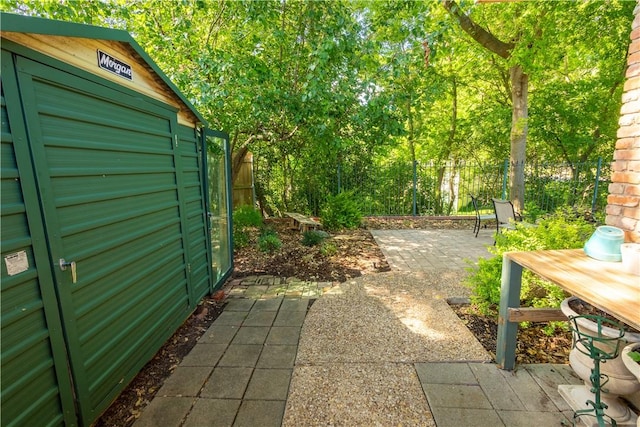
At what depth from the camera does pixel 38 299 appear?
4.97 feet

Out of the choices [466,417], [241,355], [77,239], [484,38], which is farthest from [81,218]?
[484,38]

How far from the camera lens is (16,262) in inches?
55.4

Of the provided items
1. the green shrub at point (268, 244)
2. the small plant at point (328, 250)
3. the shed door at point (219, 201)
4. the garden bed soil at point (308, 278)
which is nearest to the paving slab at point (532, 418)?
the garden bed soil at point (308, 278)

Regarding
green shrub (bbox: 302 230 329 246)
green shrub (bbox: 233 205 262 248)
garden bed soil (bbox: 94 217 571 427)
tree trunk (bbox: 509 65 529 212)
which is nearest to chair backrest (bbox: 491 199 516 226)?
tree trunk (bbox: 509 65 529 212)

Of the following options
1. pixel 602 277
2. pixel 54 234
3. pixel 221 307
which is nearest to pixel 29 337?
pixel 54 234

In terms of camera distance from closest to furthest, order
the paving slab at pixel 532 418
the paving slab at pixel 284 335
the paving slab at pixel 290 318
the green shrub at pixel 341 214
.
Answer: the paving slab at pixel 532 418
the paving slab at pixel 284 335
the paving slab at pixel 290 318
the green shrub at pixel 341 214

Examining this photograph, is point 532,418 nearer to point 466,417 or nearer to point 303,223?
point 466,417

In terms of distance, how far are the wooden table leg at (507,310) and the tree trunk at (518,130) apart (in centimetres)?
675

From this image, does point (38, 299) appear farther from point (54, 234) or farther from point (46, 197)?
point (46, 197)

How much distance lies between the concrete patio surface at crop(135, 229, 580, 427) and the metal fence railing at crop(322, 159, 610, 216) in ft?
18.8

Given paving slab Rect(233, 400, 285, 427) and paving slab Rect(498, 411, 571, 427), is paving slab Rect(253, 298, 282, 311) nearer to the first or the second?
paving slab Rect(233, 400, 285, 427)

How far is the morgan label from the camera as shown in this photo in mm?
2066

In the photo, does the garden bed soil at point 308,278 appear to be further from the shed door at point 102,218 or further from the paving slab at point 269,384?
the paving slab at point 269,384

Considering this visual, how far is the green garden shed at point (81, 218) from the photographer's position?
55.7 inches
